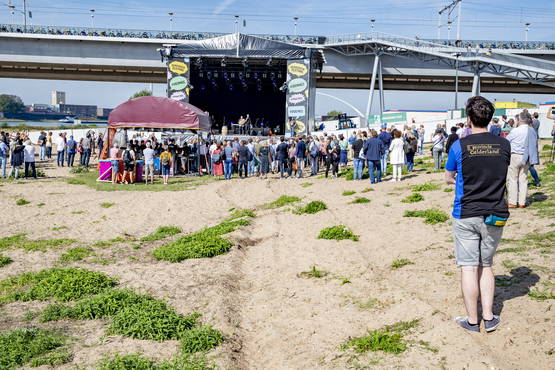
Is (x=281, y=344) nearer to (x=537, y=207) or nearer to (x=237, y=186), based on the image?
(x=537, y=207)

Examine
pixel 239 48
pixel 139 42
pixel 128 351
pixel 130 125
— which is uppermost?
pixel 139 42

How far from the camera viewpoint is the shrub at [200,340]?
5.20 metres

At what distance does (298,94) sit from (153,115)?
14022 mm

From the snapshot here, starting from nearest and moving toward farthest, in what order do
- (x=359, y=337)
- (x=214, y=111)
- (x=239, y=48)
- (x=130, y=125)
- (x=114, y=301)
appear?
(x=359, y=337), (x=114, y=301), (x=130, y=125), (x=239, y=48), (x=214, y=111)

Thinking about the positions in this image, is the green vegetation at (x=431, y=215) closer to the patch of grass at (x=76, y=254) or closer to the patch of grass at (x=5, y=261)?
the patch of grass at (x=76, y=254)

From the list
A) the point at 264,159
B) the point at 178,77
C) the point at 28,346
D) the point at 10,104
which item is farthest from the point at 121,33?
the point at 10,104

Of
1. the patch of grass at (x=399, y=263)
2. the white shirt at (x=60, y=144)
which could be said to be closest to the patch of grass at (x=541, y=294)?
the patch of grass at (x=399, y=263)

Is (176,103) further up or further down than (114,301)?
further up

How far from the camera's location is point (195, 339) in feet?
17.5

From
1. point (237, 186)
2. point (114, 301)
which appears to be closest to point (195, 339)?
point (114, 301)

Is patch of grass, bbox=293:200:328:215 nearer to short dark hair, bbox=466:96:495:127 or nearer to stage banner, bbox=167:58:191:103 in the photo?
short dark hair, bbox=466:96:495:127

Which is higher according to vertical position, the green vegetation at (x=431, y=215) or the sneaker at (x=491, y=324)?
the green vegetation at (x=431, y=215)

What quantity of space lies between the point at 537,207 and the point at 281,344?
679 cm

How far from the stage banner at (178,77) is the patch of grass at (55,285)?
2859 centimetres
